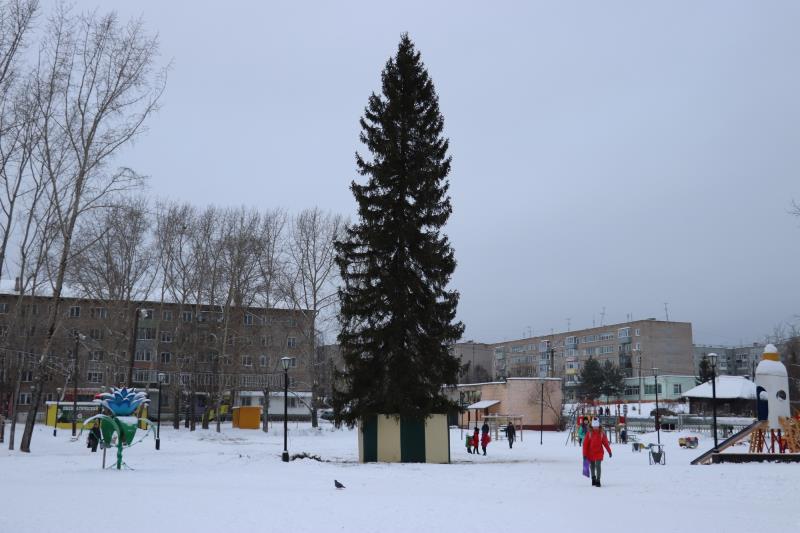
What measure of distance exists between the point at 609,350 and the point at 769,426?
284 ft

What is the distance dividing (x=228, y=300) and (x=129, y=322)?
6980mm

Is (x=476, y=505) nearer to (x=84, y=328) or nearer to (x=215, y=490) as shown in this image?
(x=215, y=490)

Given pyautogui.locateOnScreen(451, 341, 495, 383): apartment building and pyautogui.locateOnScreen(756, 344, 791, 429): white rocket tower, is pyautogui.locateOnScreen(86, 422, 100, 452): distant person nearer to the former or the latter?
pyautogui.locateOnScreen(756, 344, 791, 429): white rocket tower

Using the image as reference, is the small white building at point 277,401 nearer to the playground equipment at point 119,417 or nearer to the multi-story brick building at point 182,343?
the multi-story brick building at point 182,343

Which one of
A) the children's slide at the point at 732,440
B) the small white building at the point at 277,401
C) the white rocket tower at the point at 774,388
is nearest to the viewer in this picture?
the children's slide at the point at 732,440

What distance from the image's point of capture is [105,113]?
30578 mm

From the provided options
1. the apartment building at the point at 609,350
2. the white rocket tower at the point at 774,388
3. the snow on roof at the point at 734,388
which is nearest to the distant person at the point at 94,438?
the white rocket tower at the point at 774,388

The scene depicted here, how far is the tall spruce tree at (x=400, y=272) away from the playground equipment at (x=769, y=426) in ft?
35.0

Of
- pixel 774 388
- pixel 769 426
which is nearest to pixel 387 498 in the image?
pixel 769 426

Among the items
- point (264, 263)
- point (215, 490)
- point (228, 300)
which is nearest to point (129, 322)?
point (228, 300)

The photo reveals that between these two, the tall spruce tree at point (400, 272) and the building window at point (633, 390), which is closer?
the tall spruce tree at point (400, 272)

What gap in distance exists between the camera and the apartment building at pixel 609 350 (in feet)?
341

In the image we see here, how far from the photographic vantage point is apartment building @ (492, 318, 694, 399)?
341ft

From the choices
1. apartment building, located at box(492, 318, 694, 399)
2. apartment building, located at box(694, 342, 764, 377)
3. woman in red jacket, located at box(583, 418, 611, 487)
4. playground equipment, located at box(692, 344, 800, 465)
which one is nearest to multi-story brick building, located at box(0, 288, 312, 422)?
playground equipment, located at box(692, 344, 800, 465)
